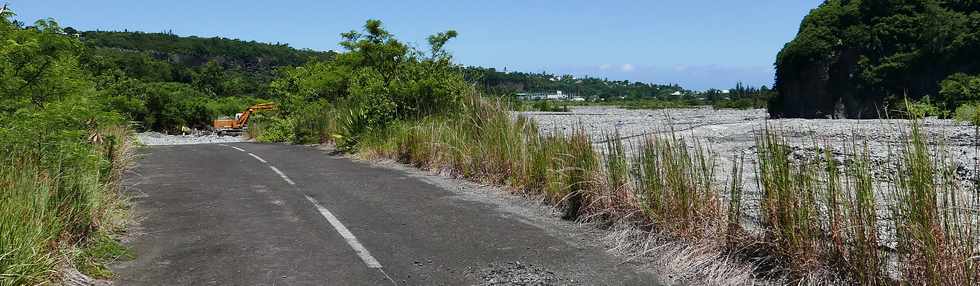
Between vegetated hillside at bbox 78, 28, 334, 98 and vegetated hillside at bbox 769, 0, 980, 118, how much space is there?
56751mm

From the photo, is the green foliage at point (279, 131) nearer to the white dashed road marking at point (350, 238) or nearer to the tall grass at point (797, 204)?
the white dashed road marking at point (350, 238)

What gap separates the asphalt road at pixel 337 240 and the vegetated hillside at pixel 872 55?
166 ft

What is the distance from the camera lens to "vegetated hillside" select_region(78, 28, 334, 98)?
91750mm

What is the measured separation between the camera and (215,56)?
4808 inches

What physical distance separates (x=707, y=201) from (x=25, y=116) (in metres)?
7.19

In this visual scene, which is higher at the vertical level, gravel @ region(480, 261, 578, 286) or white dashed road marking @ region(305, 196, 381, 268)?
white dashed road marking @ region(305, 196, 381, 268)

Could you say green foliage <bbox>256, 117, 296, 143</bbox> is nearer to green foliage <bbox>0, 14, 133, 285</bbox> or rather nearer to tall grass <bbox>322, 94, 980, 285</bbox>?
green foliage <bbox>0, 14, 133, 285</bbox>

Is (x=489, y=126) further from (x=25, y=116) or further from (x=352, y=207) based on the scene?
(x=25, y=116)

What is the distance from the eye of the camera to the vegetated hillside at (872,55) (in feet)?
195

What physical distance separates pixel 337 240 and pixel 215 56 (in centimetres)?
12225

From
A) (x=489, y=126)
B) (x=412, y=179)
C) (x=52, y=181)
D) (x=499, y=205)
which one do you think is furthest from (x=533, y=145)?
(x=52, y=181)

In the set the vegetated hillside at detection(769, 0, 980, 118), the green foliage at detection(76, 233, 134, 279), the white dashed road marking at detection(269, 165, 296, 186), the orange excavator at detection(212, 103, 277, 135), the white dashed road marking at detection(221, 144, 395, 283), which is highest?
the vegetated hillside at detection(769, 0, 980, 118)

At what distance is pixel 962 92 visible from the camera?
1636 inches

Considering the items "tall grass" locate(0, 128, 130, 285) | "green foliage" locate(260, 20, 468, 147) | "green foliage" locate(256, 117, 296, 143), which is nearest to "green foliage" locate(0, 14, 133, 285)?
"tall grass" locate(0, 128, 130, 285)
